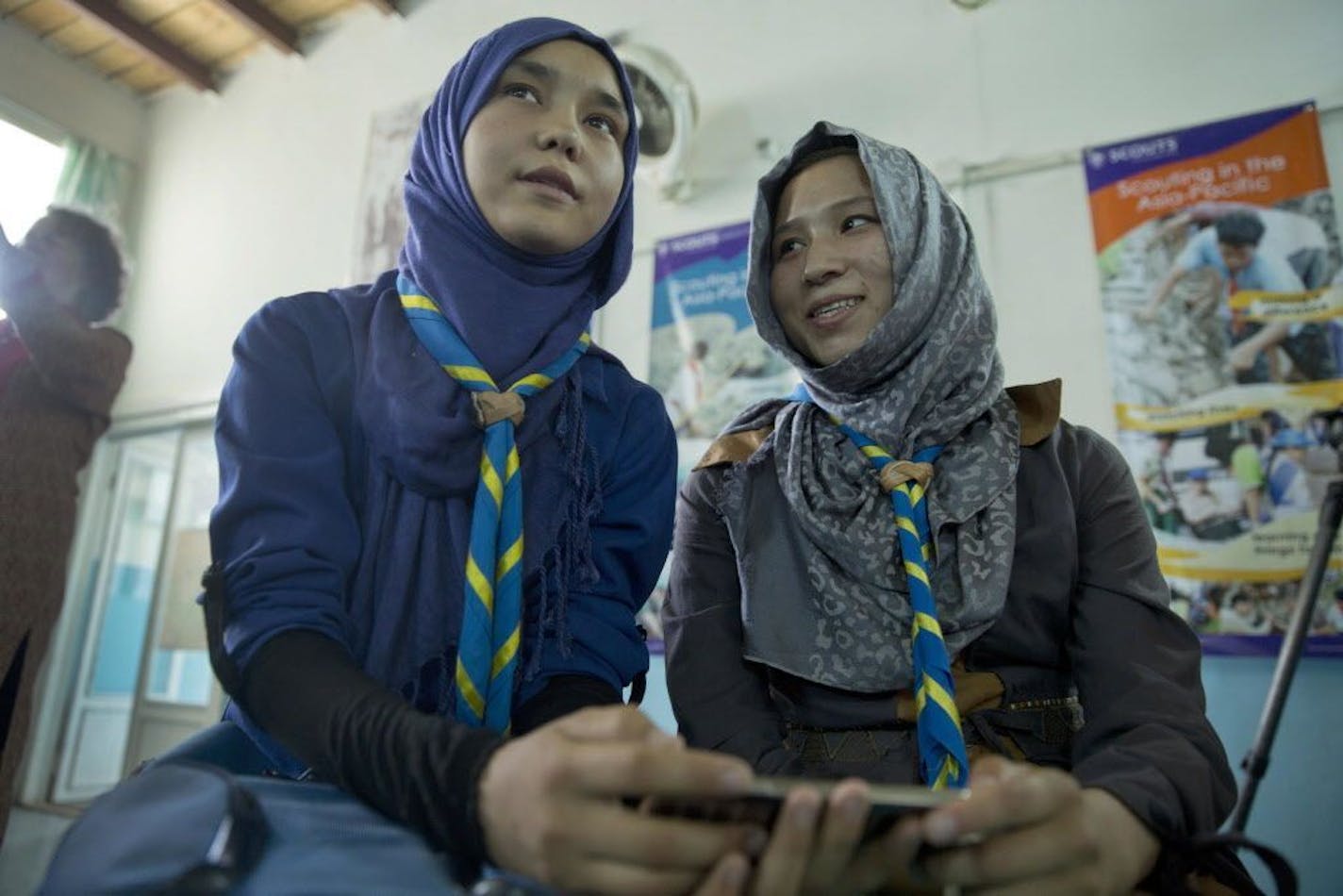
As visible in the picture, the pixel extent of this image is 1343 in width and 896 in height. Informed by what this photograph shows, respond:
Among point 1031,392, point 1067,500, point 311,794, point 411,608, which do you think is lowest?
point 311,794

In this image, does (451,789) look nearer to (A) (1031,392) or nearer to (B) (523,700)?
(B) (523,700)

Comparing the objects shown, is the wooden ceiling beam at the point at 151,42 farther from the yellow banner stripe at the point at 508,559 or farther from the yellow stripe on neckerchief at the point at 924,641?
the yellow stripe on neckerchief at the point at 924,641

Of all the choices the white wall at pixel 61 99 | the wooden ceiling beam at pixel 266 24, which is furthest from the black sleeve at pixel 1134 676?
the white wall at pixel 61 99

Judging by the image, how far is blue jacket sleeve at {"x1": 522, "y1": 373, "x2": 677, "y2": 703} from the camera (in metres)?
0.90

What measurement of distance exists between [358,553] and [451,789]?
1.19ft

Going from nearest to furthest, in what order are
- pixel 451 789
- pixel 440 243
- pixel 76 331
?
1. pixel 451 789
2. pixel 440 243
3. pixel 76 331

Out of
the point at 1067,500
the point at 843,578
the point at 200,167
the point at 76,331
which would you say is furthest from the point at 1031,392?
the point at 200,167

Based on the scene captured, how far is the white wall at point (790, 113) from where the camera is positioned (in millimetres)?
1955

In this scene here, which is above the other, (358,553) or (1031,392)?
(1031,392)

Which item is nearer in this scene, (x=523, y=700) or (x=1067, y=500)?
(x=523, y=700)

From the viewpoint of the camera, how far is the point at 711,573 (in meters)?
1.11

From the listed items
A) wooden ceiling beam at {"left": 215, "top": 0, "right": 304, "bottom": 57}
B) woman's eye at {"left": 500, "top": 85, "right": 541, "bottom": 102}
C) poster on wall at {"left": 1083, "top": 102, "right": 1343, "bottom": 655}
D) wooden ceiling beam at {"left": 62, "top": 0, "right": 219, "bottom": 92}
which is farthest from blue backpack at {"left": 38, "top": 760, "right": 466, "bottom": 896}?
wooden ceiling beam at {"left": 62, "top": 0, "right": 219, "bottom": 92}

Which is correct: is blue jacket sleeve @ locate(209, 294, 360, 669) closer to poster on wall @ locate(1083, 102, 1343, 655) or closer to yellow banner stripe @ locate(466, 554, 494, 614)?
yellow banner stripe @ locate(466, 554, 494, 614)

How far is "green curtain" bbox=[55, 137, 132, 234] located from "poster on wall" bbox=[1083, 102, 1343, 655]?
4099mm
